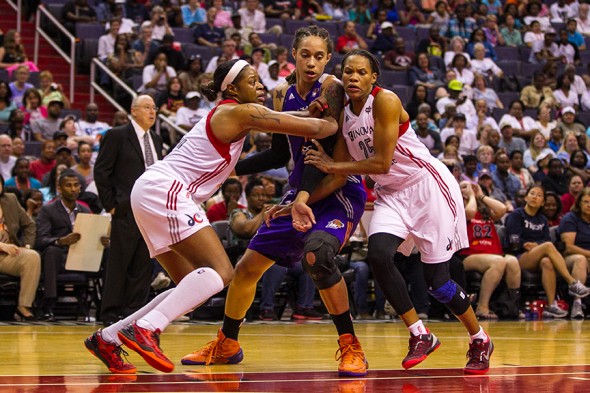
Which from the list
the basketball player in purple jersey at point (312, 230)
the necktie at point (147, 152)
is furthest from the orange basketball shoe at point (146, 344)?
the necktie at point (147, 152)

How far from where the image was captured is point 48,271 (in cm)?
1068

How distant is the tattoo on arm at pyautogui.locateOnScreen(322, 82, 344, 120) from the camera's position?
634cm

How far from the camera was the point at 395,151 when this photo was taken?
6.41 metres

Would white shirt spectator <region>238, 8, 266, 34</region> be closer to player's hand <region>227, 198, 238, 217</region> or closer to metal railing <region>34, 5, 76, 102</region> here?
metal railing <region>34, 5, 76, 102</region>

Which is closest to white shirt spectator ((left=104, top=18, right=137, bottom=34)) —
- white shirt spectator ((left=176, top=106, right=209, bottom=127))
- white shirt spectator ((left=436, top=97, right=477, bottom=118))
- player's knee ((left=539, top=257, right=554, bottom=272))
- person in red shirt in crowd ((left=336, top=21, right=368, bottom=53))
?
white shirt spectator ((left=176, top=106, right=209, bottom=127))

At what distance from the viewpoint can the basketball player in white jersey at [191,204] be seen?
5.77 meters

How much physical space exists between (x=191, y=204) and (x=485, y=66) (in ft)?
46.3

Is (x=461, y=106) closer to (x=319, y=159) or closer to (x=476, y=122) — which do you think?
(x=476, y=122)

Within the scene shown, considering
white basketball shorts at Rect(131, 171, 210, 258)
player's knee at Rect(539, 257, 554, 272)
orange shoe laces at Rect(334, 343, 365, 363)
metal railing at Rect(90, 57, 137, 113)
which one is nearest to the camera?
white basketball shorts at Rect(131, 171, 210, 258)

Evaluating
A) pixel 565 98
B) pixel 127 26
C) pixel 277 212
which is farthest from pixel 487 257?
pixel 565 98

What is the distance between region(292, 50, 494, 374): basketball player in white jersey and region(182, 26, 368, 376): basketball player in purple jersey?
13cm

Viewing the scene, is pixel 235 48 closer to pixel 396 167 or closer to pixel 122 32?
pixel 122 32

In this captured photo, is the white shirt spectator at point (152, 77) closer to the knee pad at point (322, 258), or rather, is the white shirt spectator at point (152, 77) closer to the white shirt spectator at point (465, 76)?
the white shirt spectator at point (465, 76)

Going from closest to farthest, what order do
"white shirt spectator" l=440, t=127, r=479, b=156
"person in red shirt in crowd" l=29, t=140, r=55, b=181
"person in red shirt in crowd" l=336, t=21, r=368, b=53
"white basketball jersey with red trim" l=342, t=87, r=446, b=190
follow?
"white basketball jersey with red trim" l=342, t=87, r=446, b=190 → "person in red shirt in crowd" l=29, t=140, r=55, b=181 → "white shirt spectator" l=440, t=127, r=479, b=156 → "person in red shirt in crowd" l=336, t=21, r=368, b=53
